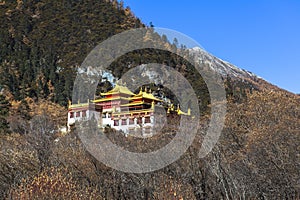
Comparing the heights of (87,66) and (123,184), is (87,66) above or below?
above

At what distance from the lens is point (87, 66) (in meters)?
77.1

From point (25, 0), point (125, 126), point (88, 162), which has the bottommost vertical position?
point (88, 162)

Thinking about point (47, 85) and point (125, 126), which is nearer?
point (125, 126)

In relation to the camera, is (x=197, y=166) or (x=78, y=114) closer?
(x=197, y=166)

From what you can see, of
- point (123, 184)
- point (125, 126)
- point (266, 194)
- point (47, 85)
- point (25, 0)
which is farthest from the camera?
point (25, 0)

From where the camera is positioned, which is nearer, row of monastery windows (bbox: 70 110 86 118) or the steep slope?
the steep slope

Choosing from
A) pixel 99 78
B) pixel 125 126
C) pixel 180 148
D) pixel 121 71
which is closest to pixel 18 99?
pixel 99 78

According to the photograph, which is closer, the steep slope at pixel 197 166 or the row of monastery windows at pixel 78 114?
the steep slope at pixel 197 166

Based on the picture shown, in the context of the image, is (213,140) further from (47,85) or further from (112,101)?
(47,85)

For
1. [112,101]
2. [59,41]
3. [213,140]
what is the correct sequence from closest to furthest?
[213,140] < [112,101] < [59,41]

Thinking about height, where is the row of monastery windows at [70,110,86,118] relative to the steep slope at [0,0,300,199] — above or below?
above

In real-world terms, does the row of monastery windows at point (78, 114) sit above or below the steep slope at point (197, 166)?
above

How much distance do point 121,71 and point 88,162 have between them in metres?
55.4

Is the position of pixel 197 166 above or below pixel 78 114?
below
